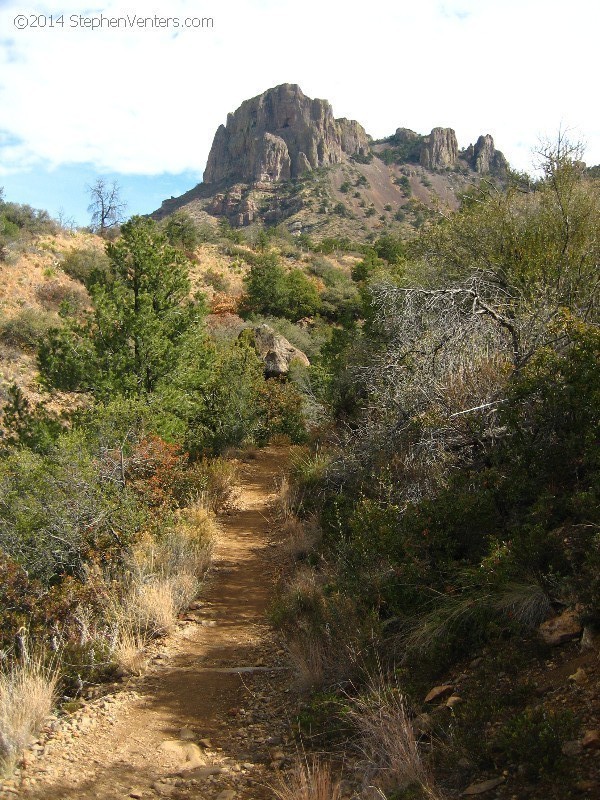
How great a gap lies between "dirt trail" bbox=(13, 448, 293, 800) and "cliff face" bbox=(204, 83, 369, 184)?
99062 millimetres

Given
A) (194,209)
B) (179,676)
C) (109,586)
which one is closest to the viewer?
(179,676)

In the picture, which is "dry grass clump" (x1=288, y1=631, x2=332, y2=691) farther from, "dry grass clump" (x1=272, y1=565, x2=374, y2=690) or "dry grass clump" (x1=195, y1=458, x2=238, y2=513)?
"dry grass clump" (x1=195, y1=458, x2=238, y2=513)

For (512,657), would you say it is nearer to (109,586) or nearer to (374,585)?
(374,585)

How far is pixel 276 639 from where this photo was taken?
19.1 ft

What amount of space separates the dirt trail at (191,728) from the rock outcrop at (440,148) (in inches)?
4240

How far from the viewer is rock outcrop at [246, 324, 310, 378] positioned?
20203 mm

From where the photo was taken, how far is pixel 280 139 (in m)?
102

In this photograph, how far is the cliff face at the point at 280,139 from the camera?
328 feet

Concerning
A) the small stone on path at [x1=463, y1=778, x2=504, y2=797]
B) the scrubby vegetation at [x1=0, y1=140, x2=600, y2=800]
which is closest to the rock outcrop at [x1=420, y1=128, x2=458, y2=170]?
the scrubby vegetation at [x1=0, y1=140, x2=600, y2=800]

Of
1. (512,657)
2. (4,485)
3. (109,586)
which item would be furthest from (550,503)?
(4,485)

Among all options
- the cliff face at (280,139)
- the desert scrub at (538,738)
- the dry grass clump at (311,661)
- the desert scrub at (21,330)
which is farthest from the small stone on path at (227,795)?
the cliff face at (280,139)

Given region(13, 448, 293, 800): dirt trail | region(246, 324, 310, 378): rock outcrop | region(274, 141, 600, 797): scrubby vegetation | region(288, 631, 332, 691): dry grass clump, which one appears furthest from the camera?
region(246, 324, 310, 378): rock outcrop

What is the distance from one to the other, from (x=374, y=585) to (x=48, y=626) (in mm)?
3202

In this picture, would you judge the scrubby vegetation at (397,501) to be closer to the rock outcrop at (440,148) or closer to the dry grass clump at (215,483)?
the dry grass clump at (215,483)
